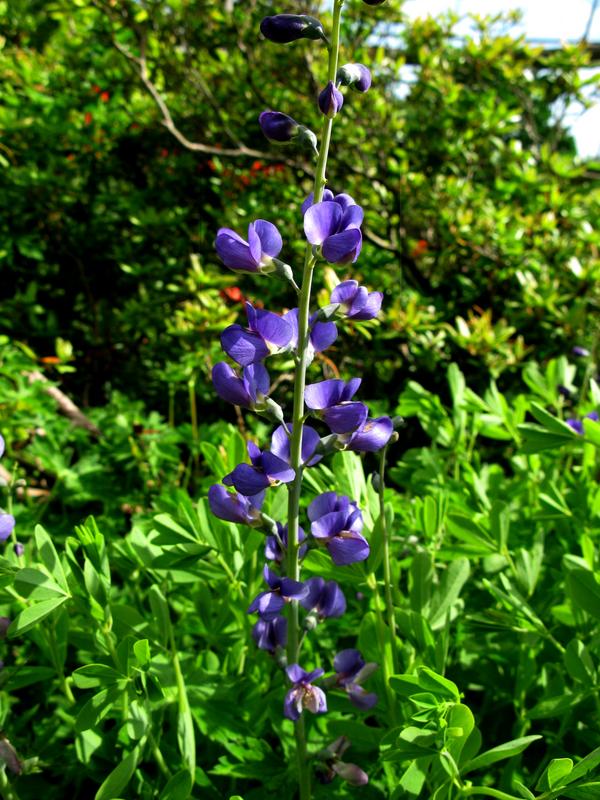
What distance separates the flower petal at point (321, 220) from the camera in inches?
34.3

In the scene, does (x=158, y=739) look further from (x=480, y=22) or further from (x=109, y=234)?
(x=480, y=22)

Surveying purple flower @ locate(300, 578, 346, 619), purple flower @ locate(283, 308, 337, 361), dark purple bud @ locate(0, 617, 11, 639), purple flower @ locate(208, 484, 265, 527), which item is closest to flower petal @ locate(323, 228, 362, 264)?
purple flower @ locate(283, 308, 337, 361)

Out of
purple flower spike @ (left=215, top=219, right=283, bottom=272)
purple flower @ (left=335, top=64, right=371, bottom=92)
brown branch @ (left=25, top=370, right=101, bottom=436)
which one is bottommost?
brown branch @ (left=25, top=370, right=101, bottom=436)

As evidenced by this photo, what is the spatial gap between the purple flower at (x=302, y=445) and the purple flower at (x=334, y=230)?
0.25m

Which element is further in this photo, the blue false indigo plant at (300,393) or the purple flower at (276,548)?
the purple flower at (276,548)

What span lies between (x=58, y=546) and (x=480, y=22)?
10.2 feet

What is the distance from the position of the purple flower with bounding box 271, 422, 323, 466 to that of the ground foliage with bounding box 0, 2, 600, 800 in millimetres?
155

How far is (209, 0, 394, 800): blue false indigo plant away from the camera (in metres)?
0.90

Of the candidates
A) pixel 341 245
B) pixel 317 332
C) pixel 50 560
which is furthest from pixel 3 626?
pixel 341 245

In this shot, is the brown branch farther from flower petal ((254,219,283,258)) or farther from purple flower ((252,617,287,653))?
flower petal ((254,219,283,258))

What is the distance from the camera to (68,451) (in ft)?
6.84

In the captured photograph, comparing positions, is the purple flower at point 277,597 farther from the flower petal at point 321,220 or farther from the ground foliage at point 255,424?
the flower petal at point 321,220

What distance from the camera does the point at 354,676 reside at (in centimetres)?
108

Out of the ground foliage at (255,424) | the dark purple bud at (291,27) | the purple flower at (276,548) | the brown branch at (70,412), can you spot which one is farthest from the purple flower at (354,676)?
the brown branch at (70,412)
